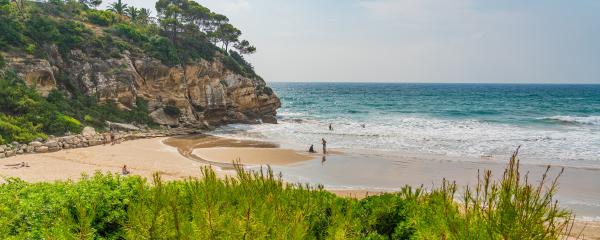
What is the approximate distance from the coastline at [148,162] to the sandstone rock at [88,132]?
2686mm

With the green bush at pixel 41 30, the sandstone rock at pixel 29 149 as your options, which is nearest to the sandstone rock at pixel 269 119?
the green bush at pixel 41 30

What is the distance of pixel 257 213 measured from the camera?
5.71 m

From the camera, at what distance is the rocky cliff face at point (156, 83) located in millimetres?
34812

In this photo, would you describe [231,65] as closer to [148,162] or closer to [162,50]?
[162,50]

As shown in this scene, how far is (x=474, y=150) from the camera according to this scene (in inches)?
1188

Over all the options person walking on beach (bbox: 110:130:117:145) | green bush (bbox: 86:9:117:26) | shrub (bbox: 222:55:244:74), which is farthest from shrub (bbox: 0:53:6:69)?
shrub (bbox: 222:55:244:74)

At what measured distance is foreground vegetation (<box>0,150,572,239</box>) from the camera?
13.6ft

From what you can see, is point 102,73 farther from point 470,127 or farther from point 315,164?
point 470,127

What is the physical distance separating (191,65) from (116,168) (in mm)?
23426

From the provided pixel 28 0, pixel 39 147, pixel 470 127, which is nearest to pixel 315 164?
pixel 39 147

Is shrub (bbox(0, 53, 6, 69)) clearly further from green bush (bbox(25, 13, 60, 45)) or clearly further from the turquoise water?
the turquoise water

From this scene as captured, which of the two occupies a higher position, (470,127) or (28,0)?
(28,0)

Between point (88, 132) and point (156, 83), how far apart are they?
37.6 ft

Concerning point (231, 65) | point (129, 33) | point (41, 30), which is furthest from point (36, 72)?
point (231, 65)
